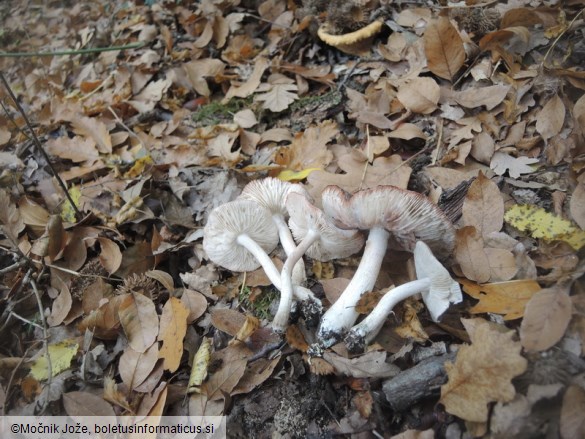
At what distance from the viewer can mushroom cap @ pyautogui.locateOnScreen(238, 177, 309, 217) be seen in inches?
97.7

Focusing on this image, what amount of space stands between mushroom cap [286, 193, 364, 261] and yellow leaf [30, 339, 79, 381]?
1.49 m

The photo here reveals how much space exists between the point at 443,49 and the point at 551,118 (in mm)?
917

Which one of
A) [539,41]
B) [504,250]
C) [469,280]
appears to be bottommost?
[469,280]

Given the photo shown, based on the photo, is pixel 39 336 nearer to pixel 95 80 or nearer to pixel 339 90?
pixel 339 90

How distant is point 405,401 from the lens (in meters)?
1.77

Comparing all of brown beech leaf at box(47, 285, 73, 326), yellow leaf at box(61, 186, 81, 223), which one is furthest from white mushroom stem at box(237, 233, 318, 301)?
yellow leaf at box(61, 186, 81, 223)

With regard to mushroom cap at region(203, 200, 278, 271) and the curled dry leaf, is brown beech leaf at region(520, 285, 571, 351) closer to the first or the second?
mushroom cap at region(203, 200, 278, 271)

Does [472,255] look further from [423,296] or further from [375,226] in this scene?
[375,226]

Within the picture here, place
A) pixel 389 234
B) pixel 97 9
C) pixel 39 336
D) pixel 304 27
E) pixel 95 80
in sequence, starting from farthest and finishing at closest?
pixel 97 9
pixel 95 80
pixel 304 27
pixel 39 336
pixel 389 234

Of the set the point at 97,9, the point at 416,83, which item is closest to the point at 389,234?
the point at 416,83

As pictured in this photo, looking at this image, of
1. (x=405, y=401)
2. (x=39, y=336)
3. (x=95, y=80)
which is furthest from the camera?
(x=95, y=80)

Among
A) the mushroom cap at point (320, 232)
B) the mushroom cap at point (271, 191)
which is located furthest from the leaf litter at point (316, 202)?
the mushroom cap at point (271, 191)

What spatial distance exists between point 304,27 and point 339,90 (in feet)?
3.07

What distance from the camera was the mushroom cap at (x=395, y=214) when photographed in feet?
6.25
